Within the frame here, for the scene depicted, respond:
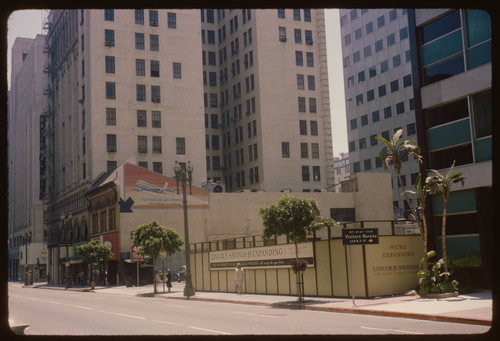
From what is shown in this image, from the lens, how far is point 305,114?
90750 mm

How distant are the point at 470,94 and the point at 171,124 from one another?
59.0m

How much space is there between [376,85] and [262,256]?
2850 inches

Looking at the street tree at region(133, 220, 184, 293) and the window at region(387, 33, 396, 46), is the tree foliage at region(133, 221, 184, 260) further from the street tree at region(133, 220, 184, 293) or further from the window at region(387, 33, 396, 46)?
the window at region(387, 33, 396, 46)

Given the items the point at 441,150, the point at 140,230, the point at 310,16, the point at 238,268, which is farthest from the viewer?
the point at 310,16

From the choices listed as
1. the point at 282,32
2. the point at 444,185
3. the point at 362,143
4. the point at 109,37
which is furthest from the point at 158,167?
the point at 444,185

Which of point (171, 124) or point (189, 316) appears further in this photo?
point (171, 124)

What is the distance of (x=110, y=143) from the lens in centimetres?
7862

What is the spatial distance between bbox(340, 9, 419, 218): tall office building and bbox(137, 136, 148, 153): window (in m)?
42.2

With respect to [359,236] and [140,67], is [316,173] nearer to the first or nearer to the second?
[140,67]

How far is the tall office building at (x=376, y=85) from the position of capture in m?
98.1

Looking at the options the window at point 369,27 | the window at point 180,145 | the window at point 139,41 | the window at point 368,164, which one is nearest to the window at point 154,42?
the window at point 139,41

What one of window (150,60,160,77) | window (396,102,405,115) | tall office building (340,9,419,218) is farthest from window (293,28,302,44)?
window (150,60,160,77)

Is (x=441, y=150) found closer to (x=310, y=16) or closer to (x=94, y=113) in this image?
(x=94, y=113)

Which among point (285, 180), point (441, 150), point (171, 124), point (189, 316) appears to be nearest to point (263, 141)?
point (285, 180)
